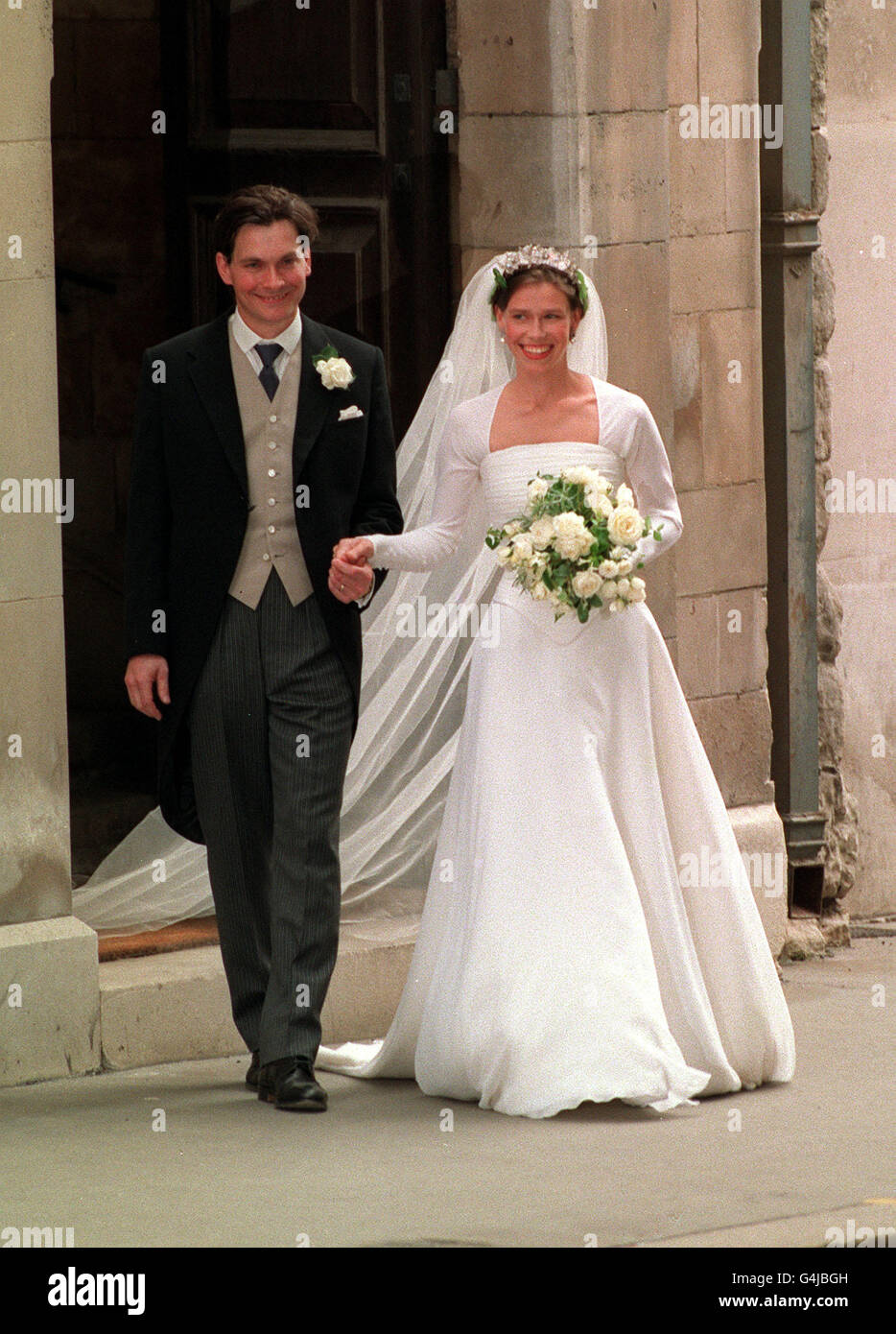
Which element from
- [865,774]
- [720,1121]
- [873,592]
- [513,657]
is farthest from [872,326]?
[720,1121]

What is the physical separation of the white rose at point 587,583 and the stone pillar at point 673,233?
66.5 inches

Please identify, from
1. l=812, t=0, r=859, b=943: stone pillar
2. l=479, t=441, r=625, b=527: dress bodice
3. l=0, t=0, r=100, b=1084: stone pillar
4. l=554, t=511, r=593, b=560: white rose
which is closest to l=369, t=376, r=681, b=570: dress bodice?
l=479, t=441, r=625, b=527: dress bodice

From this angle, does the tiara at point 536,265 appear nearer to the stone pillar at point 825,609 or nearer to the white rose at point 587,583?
the white rose at point 587,583

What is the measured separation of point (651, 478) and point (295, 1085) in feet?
5.86

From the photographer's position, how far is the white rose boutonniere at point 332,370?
610cm

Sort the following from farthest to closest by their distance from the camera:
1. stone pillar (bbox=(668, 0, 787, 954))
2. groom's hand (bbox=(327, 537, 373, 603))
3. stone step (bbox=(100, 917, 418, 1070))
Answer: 1. stone pillar (bbox=(668, 0, 787, 954))
2. stone step (bbox=(100, 917, 418, 1070))
3. groom's hand (bbox=(327, 537, 373, 603))

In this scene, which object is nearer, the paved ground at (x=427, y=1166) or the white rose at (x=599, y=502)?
the paved ground at (x=427, y=1166)

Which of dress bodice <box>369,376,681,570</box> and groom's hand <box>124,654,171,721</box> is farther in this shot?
dress bodice <box>369,376,681,570</box>

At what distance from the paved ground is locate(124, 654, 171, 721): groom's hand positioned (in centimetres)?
101

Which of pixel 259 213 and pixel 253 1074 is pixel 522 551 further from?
pixel 253 1074

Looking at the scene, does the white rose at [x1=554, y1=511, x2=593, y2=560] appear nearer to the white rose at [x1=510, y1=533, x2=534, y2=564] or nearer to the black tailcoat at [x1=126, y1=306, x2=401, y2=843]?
the white rose at [x1=510, y1=533, x2=534, y2=564]

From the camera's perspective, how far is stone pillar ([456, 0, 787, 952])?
7.65m

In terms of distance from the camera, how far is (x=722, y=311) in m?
8.19

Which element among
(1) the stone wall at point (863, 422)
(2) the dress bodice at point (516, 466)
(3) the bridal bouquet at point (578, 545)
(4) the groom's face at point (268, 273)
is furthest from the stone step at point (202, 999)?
(1) the stone wall at point (863, 422)
